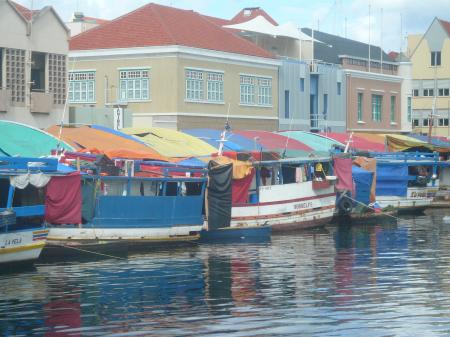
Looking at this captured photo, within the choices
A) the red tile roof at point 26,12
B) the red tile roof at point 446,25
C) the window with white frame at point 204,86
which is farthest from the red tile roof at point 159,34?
the red tile roof at point 446,25

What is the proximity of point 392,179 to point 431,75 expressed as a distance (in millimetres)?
51304

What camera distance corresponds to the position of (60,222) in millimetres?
31516

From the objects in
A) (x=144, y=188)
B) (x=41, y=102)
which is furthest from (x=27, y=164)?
(x=41, y=102)

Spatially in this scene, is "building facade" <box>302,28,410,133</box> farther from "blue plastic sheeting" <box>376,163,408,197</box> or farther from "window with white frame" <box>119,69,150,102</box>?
"blue plastic sheeting" <box>376,163,408,197</box>

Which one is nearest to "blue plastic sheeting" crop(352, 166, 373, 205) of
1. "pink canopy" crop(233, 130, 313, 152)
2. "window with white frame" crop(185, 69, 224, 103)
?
"pink canopy" crop(233, 130, 313, 152)

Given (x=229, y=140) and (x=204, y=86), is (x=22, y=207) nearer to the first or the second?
(x=229, y=140)

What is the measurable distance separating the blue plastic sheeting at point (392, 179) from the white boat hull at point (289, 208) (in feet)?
24.8

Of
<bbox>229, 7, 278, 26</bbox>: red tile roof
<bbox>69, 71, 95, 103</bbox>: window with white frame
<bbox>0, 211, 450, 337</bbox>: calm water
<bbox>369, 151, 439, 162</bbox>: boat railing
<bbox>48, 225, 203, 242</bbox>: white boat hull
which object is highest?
<bbox>229, 7, 278, 26</bbox>: red tile roof

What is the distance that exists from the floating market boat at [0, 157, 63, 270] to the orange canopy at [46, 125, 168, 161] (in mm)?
7042

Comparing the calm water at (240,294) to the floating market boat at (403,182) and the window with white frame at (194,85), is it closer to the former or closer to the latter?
the floating market boat at (403,182)

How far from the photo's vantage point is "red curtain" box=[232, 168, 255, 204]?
40219 millimetres

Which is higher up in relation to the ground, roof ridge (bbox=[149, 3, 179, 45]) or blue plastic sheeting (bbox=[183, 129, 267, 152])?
roof ridge (bbox=[149, 3, 179, 45])

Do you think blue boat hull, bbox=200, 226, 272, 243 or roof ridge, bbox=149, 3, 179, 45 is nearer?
blue boat hull, bbox=200, 226, 272, 243

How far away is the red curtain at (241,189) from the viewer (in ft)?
132
